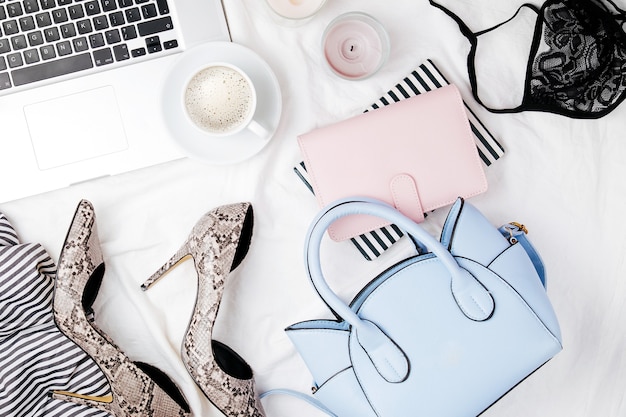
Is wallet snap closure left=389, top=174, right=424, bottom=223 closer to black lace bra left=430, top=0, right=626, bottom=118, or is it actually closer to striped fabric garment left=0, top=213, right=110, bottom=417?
black lace bra left=430, top=0, right=626, bottom=118

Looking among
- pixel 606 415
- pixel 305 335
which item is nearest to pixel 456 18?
pixel 305 335

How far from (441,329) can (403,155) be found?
217 mm

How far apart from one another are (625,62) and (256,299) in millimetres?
579

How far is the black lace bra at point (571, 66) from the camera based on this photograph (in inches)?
29.3

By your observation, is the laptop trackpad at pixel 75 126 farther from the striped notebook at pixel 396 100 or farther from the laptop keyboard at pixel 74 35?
the striped notebook at pixel 396 100

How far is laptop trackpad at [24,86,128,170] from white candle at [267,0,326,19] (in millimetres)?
233

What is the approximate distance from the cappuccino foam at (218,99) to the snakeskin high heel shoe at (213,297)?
0.11 meters

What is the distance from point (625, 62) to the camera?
75cm

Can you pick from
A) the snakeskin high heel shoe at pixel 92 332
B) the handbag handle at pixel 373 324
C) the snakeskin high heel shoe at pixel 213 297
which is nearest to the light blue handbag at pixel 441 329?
the handbag handle at pixel 373 324

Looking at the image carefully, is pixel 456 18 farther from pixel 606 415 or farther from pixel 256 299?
pixel 606 415

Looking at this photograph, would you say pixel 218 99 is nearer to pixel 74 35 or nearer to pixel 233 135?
pixel 233 135

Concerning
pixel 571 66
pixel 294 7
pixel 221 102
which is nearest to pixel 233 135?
pixel 221 102

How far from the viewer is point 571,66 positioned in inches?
29.5

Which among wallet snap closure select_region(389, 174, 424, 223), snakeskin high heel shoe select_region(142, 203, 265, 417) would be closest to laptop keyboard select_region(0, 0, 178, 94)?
snakeskin high heel shoe select_region(142, 203, 265, 417)
